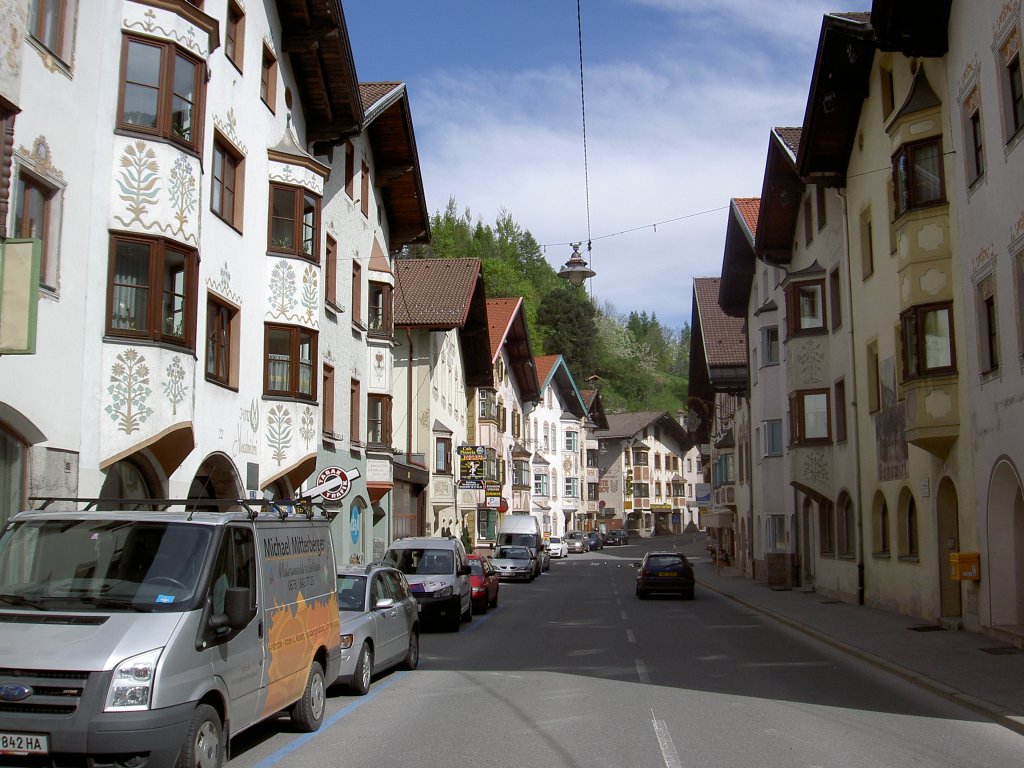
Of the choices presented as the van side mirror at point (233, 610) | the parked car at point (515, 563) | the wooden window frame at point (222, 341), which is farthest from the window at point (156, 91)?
the parked car at point (515, 563)

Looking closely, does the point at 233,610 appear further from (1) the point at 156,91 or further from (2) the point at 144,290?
(1) the point at 156,91

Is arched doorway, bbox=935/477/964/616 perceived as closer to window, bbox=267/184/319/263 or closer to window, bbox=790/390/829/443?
window, bbox=790/390/829/443

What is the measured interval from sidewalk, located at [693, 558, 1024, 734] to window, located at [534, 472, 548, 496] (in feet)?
168

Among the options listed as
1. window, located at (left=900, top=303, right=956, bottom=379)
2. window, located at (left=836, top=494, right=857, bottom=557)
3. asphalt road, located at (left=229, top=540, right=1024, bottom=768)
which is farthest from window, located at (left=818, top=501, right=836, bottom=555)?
asphalt road, located at (left=229, top=540, right=1024, bottom=768)

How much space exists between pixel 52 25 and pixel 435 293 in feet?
99.4

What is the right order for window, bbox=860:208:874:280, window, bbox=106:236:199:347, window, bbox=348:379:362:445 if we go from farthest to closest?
window, bbox=348:379:362:445
window, bbox=860:208:874:280
window, bbox=106:236:199:347

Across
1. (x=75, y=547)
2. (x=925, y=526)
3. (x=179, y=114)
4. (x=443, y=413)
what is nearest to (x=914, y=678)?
(x=925, y=526)

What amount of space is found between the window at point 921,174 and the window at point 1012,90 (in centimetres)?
321

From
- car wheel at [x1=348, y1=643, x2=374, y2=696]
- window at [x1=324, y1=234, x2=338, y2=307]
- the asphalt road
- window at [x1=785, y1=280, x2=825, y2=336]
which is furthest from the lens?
→ window at [x1=785, y1=280, x2=825, y2=336]

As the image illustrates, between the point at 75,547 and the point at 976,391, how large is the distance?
15.9 m

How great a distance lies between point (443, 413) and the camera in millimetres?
47594

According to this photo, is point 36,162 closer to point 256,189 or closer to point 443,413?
point 256,189

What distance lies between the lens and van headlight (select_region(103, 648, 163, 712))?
6910mm

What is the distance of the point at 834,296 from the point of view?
98.4ft
